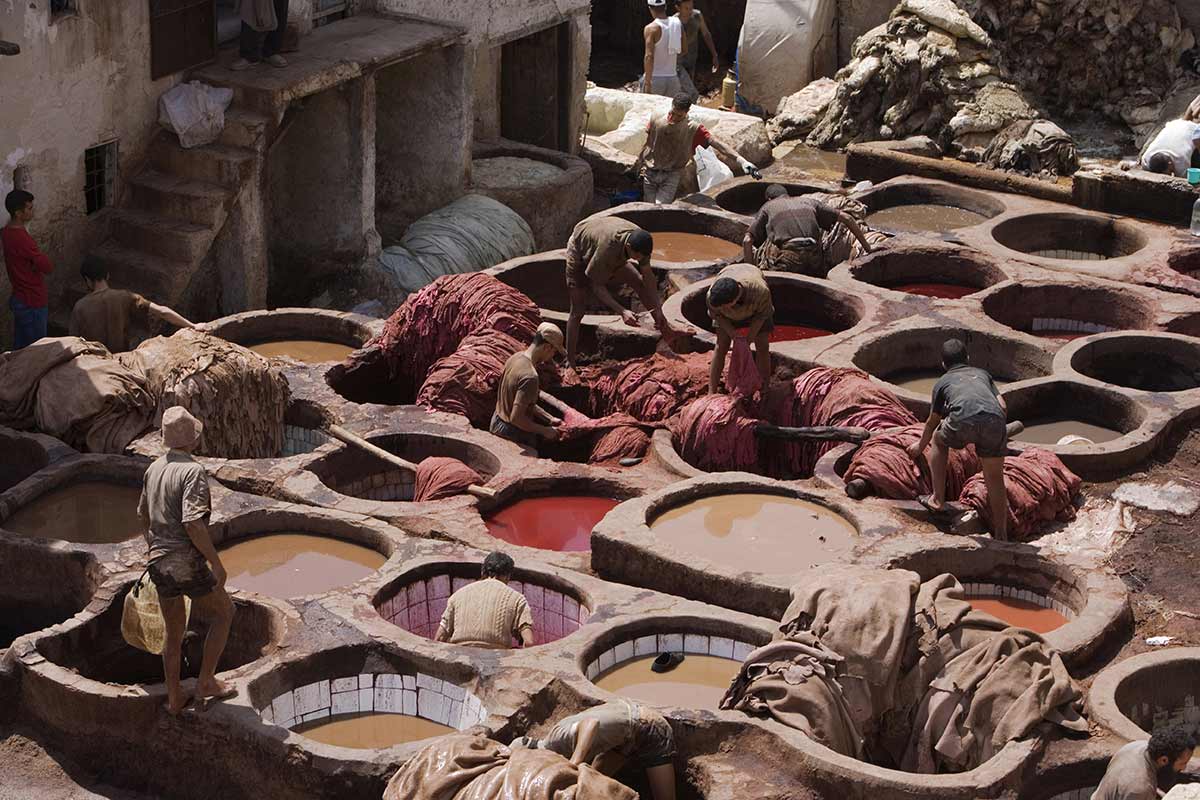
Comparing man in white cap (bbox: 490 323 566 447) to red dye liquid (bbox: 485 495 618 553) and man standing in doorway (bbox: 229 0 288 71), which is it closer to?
red dye liquid (bbox: 485 495 618 553)

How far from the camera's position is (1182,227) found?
1720 centimetres

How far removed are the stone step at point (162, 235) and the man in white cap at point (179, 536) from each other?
5.54 metres

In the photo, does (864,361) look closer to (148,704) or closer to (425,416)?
(425,416)

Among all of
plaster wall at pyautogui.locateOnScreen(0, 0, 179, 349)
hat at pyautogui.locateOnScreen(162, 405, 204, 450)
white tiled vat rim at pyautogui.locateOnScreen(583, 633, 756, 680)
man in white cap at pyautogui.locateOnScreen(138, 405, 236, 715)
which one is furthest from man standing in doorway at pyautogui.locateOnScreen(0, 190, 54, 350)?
white tiled vat rim at pyautogui.locateOnScreen(583, 633, 756, 680)

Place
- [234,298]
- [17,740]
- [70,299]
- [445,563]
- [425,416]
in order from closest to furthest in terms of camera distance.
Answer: [17,740]
[445,563]
[425,416]
[70,299]
[234,298]

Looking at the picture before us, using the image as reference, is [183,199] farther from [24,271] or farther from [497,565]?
[497,565]

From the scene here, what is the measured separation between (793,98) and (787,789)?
14.4 m

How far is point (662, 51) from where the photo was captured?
21.0 meters

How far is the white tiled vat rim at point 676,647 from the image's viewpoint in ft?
33.5

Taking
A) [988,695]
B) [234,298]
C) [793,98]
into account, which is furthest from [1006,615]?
[793,98]

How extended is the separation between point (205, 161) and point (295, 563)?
4.61 meters

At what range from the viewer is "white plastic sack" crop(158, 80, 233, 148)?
1475 cm

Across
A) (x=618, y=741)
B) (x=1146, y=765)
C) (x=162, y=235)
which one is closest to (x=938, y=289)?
(x=162, y=235)

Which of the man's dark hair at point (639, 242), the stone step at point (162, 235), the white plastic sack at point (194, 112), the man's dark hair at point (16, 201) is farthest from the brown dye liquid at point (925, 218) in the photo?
the man's dark hair at point (16, 201)
